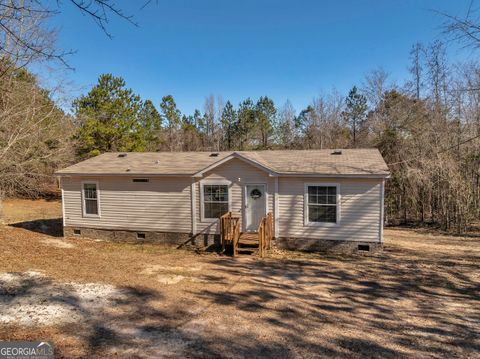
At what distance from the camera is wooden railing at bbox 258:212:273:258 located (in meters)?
10.4

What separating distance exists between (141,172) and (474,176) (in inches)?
655

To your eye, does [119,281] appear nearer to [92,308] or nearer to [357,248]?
[92,308]

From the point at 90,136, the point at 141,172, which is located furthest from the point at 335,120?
the point at 141,172

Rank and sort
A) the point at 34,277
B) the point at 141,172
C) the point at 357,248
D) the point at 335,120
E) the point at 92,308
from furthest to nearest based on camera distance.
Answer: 1. the point at 335,120
2. the point at 141,172
3. the point at 357,248
4. the point at 34,277
5. the point at 92,308

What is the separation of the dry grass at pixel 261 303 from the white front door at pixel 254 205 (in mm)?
1582

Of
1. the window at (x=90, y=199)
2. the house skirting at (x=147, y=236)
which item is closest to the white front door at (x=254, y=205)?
the house skirting at (x=147, y=236)

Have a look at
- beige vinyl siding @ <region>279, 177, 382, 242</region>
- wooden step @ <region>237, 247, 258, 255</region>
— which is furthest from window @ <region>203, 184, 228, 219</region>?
beige vinyl siding @ <region>279, 177, 382, 242</region>

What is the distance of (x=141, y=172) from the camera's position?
1220cm

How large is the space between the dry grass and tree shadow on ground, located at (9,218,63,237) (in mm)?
3262

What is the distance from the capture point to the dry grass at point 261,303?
181 inches

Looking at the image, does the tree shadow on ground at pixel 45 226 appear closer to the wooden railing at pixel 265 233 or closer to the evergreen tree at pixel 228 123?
the wooden railing at pixel 265 233

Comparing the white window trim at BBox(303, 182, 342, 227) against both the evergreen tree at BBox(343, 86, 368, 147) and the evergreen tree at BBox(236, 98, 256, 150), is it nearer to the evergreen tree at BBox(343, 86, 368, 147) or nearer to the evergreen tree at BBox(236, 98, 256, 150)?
the evergreen tree at BBox(343, 86, 368, 147)

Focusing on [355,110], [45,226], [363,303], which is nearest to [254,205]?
[363,303]

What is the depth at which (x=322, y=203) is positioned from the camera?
35.4 feet
